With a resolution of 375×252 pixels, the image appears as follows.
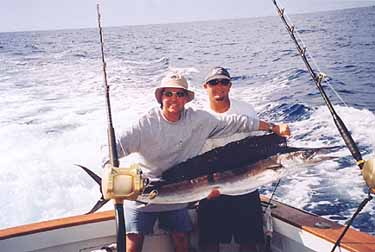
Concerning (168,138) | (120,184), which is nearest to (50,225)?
(168,138)

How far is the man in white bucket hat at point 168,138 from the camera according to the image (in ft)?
7.26

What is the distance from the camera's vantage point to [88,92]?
8.59 metres

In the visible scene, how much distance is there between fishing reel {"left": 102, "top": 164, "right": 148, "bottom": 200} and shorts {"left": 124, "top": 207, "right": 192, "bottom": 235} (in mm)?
1010

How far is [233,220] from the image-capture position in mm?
2428

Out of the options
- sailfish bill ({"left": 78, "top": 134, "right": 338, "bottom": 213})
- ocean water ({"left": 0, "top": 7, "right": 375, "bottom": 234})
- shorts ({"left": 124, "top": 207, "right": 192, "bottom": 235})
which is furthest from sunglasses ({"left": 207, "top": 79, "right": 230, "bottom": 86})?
ocean water ({"left": 0, "top": 7, "right": 375, "bottom": 234})

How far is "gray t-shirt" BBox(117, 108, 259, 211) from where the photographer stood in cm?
220

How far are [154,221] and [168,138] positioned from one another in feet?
1.47

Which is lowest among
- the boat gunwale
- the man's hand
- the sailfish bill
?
the boat gunwale

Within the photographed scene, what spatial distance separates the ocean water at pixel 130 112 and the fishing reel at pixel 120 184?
228 cm

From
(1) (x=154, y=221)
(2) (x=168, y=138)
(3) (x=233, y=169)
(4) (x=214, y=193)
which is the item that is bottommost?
(1) (x=154, y=221)

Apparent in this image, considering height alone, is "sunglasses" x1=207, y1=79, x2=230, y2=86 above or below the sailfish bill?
above

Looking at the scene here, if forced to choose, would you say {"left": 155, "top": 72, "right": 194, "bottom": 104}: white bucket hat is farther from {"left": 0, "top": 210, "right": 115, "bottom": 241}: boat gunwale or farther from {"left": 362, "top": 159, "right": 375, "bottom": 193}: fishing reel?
{"left": 362, "top": 159, "right": 375, "bottom": 193}: fishing reel

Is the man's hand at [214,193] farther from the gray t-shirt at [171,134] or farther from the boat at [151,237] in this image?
the boat at [151,237]

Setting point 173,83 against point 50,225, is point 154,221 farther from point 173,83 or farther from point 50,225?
point 173,83
